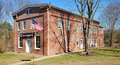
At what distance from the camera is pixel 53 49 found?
608 inches

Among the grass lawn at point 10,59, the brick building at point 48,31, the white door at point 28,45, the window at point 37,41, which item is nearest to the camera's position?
the grass lawn at point 10,59

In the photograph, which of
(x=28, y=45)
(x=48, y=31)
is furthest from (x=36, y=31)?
(x=28, y=45)

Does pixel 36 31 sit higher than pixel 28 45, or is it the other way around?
pixel 36 31

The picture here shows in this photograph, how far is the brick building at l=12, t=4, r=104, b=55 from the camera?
15.1 m

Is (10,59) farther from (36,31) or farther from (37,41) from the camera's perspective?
(36,31)

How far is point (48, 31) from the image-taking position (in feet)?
48.9

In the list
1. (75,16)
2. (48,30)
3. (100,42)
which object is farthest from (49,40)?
(100,42)

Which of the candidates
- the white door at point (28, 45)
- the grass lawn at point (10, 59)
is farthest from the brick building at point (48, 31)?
the grass lawn at point (10, 59)

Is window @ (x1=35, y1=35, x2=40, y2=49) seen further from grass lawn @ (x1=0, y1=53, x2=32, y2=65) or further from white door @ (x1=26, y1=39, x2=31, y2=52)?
grass lawn @ (x1=0, y1=53, x2=32, y2=65)

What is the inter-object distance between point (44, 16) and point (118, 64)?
35.5 ft

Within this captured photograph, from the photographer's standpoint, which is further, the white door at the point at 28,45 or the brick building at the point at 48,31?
the white door at the point at 28,45

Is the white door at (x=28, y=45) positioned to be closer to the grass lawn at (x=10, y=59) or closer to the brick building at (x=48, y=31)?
the brick building at (x=48, y=31)

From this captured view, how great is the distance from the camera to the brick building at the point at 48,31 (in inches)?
596

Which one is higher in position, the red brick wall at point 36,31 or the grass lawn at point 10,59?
the red brick wall at point 36,31
